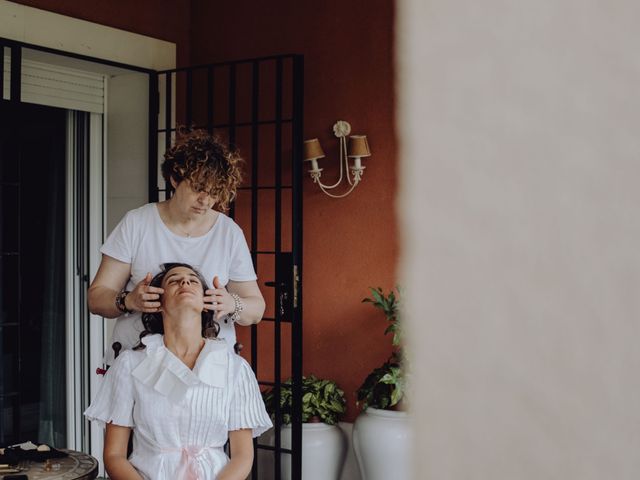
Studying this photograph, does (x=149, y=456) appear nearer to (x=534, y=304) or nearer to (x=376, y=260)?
(x=376, y=260)

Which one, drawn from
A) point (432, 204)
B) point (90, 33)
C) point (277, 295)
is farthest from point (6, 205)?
point (432, 204)

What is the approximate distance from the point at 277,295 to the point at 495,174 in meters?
3.85

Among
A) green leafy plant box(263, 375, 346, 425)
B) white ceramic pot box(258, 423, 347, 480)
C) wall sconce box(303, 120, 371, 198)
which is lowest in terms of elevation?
white ceramic pot box(258, 423, 347, 480)

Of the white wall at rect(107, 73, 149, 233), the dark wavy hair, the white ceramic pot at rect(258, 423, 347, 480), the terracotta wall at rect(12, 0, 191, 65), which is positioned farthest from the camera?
the white wall at rect(107, 73, 149, 233)

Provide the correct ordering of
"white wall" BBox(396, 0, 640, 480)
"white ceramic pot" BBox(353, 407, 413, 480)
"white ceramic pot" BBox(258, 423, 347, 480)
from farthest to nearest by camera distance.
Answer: "white ceramic pot" BBox(258, 423, 347, 480), "white ceramic pot" BBox(353, 407, 413, 480), "white wall" BBox(396, 0, 640, 480)

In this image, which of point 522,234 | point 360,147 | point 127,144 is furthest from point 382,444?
point 522,234

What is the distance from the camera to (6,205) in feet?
14.3

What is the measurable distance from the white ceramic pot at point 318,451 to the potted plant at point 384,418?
146mm

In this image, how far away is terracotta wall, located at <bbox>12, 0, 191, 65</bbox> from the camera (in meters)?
4.32

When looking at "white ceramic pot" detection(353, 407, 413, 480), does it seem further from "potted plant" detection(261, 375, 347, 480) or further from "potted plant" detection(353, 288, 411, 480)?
"potted plant" detection(261, 375, 347, 480)

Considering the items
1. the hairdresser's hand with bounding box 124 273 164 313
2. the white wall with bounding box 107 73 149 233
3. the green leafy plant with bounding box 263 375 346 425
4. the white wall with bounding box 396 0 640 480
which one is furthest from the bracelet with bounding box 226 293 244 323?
the white wall with bounding box 396 0 640 480

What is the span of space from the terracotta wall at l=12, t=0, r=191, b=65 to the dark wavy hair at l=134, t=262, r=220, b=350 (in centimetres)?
193

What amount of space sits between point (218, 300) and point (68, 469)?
749 millimetres

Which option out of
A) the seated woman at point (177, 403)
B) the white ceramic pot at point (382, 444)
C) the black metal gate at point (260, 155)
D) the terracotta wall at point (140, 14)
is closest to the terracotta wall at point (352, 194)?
the black metal gate at point (260, 155)
